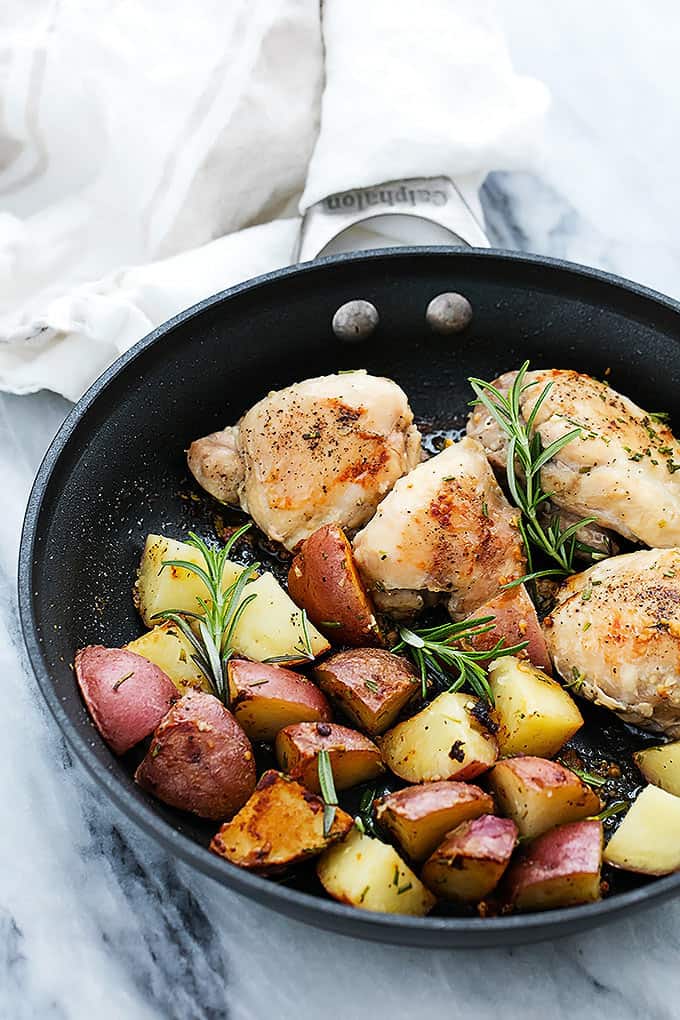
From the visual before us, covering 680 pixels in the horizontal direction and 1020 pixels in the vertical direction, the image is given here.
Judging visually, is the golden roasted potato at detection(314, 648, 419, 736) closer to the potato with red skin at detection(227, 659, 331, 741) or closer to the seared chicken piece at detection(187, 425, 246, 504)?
the potato with red skin at detection(227, 659, 331, 741)

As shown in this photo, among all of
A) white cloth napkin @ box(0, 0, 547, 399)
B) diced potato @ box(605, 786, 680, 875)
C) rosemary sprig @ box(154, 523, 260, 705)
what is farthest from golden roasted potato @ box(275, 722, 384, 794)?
white cloth napkin @ box(0, 0, 547, 399)

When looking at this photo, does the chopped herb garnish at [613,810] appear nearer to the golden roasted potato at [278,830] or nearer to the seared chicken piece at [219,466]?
the golden roasted potato at [278,830]

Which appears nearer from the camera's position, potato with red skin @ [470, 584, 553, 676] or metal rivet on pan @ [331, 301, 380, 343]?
potato with red skin @ [470, 584, 553, 676]

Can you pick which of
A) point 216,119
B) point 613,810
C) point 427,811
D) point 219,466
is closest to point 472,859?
point 427,811

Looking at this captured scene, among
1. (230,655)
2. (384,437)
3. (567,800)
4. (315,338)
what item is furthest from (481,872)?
(315,338)

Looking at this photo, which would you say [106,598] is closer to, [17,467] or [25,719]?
[25,719]

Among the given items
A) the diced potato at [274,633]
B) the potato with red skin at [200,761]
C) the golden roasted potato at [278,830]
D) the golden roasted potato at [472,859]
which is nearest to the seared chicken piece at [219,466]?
the diced potato at [274,633]
